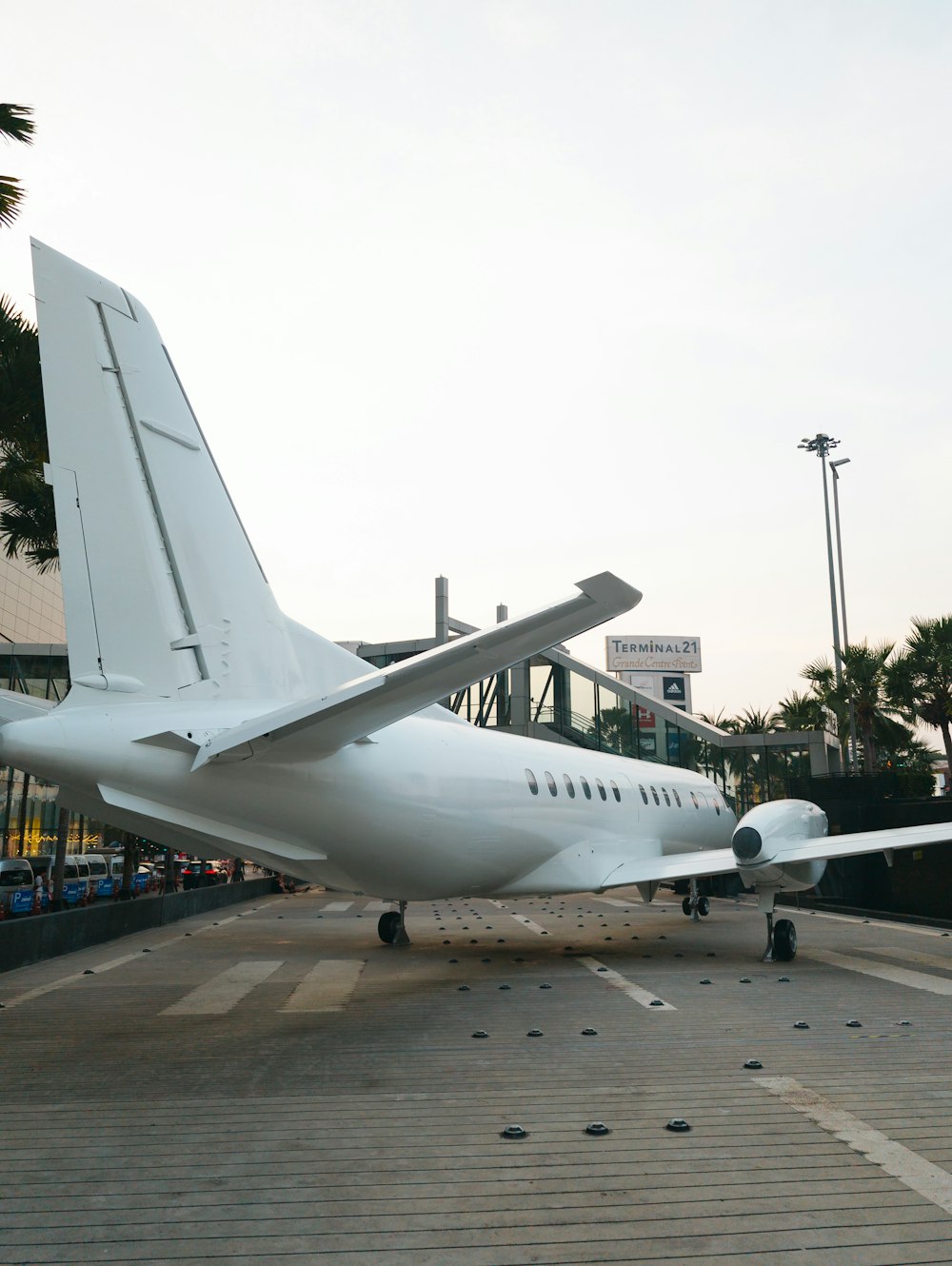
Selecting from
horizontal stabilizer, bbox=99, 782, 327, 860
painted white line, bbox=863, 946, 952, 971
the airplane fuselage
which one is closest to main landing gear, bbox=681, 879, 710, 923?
the airplane fuselage

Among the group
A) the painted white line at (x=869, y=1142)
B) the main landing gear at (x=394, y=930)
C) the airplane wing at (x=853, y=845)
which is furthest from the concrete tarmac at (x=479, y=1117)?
the main landing gear at (x=394, y=930)

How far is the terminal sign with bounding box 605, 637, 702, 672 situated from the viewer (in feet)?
230

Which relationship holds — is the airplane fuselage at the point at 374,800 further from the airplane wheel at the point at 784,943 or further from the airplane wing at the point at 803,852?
the airplane wheel at the point at 784,943

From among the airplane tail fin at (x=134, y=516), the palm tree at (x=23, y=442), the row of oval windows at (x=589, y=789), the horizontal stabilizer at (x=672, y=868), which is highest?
the palm tree at (x=23, y=442)

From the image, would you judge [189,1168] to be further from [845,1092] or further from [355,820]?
[355,820]

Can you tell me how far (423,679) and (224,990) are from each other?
5918mm

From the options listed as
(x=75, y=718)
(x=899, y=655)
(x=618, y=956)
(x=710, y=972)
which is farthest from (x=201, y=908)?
(x=899, y=655)

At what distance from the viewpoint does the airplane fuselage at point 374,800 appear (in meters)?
7.42

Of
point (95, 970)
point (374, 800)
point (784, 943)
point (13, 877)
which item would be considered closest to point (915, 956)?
point (784, 943)

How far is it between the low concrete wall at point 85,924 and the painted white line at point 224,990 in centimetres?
308

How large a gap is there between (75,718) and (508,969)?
23.2 feet

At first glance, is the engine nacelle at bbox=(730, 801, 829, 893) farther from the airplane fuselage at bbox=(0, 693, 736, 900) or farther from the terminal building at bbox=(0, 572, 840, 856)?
the terminal building at bbox=(0, 572, 840, 856)

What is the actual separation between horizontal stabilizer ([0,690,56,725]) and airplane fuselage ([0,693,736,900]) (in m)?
0.13

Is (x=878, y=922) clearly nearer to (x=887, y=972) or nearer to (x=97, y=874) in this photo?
(x=887, y=972)
